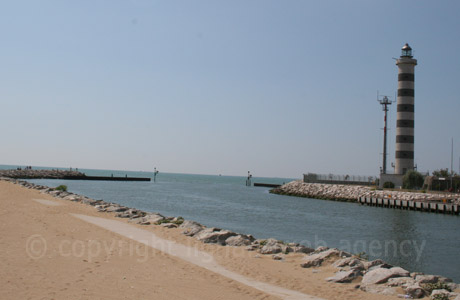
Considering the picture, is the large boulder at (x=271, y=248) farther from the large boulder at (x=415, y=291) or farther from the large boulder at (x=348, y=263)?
the large boulder at (x=415, y=291)

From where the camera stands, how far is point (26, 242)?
13.7m

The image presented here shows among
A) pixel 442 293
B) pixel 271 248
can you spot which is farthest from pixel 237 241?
pixel 442 293

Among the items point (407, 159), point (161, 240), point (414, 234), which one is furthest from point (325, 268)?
point (407, 159)

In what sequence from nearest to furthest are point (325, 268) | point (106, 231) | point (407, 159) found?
point (325, 268), point (106, 231), point (407, 159)

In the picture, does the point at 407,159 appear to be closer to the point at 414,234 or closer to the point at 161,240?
the point at 414,234

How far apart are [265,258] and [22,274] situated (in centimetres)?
688

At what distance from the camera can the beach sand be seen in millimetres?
9180

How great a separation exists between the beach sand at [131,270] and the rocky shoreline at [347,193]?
39821 millimetres

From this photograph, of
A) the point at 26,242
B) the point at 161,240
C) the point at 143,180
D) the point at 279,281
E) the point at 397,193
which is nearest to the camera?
the point at 279,281

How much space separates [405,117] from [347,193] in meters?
12.6

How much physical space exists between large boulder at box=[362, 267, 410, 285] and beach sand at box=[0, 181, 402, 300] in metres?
0.41

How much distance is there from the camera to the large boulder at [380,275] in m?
10.7

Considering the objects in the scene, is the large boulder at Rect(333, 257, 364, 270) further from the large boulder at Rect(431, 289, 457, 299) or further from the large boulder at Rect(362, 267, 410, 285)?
the large boulder at Rect(431, 289, 457, 299)

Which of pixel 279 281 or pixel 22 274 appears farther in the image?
pixel 279 281
